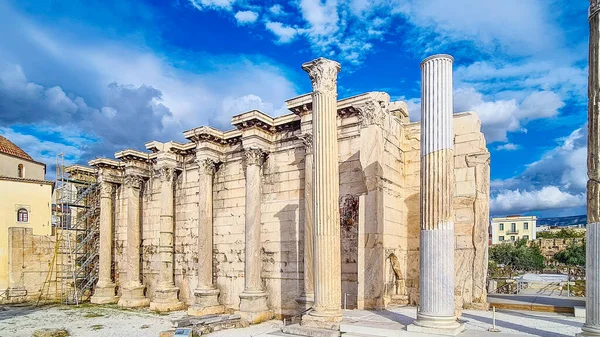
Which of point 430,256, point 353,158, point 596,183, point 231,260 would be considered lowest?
point 231,260

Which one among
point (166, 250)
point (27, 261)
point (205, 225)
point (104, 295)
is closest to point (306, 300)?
point (205, 225)

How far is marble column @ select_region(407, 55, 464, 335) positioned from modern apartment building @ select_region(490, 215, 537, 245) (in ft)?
271

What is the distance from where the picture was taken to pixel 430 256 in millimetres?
8375

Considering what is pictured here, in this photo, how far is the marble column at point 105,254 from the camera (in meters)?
20.4

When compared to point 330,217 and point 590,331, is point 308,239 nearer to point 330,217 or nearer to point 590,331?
point 330,217

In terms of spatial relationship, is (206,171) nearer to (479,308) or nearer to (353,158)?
(353,158)

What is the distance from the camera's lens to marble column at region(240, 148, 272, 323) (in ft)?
48.8

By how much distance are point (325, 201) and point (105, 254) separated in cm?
1449

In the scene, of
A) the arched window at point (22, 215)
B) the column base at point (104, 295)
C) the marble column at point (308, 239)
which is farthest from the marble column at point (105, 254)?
the marble column at point (308, 239)

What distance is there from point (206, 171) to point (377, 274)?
8.25 meters

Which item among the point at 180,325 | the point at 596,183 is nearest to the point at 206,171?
the point at 180,325

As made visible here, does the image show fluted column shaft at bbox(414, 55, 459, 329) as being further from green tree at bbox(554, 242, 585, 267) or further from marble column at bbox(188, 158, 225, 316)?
green tree at bbox(554, 242, 585, 267)

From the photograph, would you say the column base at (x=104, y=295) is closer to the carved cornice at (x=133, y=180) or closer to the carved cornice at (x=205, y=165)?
the carved cornice at (x=133, y=180)

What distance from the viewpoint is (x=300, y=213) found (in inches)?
593
